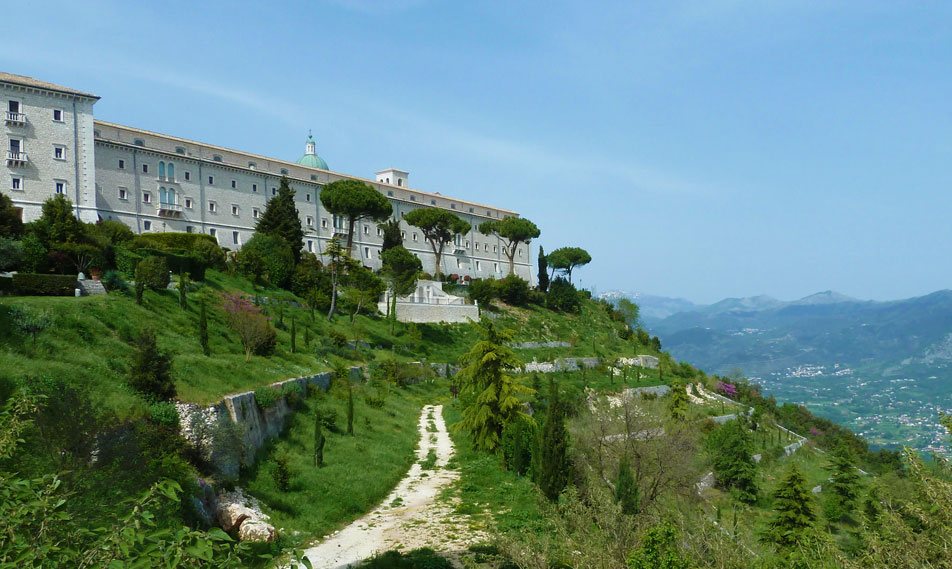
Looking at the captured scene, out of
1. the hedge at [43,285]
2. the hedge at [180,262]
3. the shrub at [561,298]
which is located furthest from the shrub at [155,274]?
the shrub at [561,298]

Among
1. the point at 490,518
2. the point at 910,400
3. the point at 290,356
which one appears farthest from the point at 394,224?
the point at 910,400

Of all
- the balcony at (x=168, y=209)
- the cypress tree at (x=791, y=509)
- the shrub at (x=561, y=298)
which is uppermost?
the balcony at (x=168, y=209)

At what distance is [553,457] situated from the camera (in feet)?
72.1

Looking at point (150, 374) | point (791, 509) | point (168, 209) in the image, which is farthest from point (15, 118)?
point (791, 509)

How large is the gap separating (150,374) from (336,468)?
23.2 feet

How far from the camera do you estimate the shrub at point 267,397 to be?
22172mm

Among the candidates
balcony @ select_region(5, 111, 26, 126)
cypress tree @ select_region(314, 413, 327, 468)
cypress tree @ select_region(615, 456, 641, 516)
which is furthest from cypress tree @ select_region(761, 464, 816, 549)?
balcony @ select_region(5, 111, 26, 126)

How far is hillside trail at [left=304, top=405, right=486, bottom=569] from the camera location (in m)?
15.9

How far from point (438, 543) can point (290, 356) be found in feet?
56.8

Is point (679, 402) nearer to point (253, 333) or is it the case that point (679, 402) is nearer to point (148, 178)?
point (253, 333)

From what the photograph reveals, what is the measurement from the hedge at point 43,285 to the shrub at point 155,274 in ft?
11.1

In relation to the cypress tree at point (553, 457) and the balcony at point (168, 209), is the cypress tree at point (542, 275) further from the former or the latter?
the cypress tree at point (553, 457)

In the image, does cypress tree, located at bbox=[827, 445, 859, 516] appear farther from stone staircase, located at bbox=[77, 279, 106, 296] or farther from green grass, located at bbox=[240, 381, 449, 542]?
stone staircase, located at bbox=[77, 279, 106, 296]

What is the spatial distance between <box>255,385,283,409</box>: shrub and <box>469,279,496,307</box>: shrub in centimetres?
4458
